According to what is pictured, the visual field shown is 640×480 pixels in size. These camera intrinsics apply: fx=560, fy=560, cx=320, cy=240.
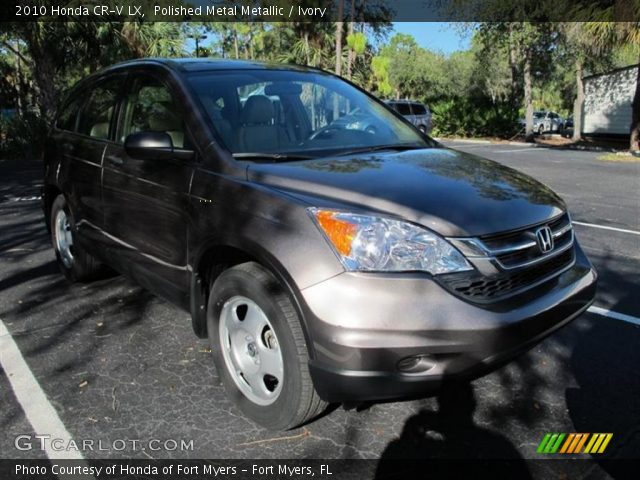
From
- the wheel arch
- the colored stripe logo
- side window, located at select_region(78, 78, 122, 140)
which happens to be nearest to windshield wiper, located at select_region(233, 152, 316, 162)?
side window, located at select_region(78, 78, 122, 140)

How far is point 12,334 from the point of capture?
387cm

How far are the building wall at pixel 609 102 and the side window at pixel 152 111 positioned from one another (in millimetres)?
28325

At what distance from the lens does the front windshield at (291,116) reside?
3111 millimetres

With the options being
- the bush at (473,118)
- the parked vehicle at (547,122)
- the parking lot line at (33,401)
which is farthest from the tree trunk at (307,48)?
the parking lot line at (33,401)

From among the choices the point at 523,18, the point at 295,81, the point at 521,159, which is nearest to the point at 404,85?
the point at 523,18

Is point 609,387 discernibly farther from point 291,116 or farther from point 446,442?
point 291,116

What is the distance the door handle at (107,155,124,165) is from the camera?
11.9 feet

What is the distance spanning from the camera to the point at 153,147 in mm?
2938

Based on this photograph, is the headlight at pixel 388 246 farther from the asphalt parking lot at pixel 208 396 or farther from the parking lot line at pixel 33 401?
the parking lot line at pixel 33 401

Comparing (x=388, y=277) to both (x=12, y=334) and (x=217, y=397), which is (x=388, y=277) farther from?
(x=12, y=334)

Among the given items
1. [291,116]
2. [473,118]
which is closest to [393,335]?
[291,116]

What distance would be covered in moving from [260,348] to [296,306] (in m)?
0.43

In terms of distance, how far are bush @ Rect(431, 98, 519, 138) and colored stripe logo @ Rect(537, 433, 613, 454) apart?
100ft

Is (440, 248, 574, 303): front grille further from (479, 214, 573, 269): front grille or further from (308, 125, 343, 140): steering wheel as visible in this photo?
(308, 125, 343, 140): steering wheel
